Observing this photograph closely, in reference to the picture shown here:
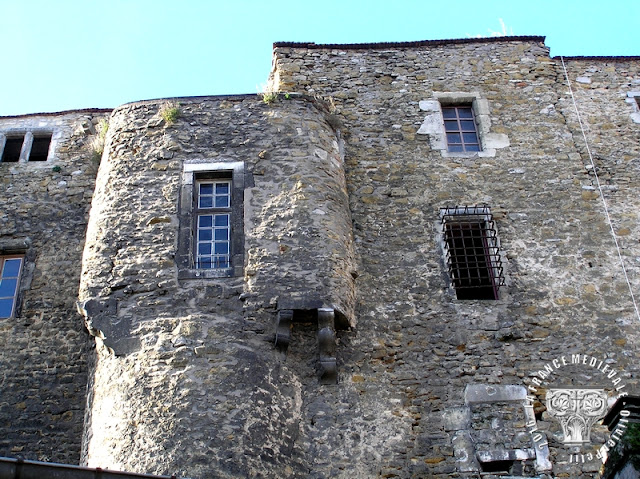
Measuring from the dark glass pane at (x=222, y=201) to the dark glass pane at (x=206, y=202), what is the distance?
89 millimetres

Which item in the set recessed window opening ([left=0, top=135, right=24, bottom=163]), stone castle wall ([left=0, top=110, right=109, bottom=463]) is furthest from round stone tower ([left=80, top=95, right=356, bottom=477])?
recessed window opening ([left=0, top=135, right=24, bottom=163])

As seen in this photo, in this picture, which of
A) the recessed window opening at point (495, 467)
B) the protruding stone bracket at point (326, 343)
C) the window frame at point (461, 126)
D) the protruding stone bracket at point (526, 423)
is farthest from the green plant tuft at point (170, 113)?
the recessed window opening at point (495, 467)

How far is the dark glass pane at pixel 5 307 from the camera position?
11.1m

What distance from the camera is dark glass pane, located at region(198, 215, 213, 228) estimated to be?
1023 cm

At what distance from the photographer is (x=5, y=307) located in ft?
36.7

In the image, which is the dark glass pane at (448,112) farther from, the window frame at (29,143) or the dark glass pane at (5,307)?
the dark glass pane at (5,307)

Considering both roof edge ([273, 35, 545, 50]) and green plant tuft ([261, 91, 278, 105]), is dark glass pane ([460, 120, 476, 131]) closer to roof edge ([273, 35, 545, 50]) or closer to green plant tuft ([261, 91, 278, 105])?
roof edge ([273, 35, 545, 50])

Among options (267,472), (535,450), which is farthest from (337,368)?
(535,450)

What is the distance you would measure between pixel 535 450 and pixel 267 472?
3.10 m

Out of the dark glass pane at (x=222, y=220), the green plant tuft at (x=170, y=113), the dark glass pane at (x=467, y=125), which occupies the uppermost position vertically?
the dark glass pane at (x=467, y=125)

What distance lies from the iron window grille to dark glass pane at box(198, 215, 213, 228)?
123 inches

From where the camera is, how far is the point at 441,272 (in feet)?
35.0

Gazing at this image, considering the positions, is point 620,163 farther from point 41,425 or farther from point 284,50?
point 41,425

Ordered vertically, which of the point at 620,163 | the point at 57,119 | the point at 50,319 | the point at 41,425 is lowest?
the point at 41,425
